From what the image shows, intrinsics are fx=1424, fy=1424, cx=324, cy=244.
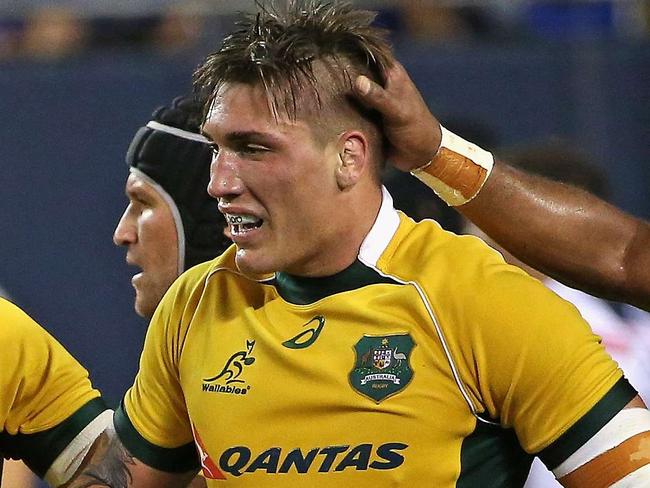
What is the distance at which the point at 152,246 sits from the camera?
2877 mm

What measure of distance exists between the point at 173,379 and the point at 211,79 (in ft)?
1.67

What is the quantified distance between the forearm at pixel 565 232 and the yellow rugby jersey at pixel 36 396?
83cm

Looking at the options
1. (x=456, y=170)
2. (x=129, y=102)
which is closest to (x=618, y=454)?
(x=456, y=170)

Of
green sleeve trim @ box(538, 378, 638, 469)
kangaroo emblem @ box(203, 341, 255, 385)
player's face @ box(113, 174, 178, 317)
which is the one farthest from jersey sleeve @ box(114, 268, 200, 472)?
green sleeve trim @ box(538, 378, 638, 469)

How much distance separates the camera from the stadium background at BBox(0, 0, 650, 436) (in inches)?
208

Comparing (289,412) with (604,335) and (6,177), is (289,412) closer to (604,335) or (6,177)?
(604,335)

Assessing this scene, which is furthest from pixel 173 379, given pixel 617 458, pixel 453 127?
pixel 453 127

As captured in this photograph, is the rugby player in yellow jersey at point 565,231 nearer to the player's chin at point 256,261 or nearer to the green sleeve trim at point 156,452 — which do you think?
the player's chin at point 256,261

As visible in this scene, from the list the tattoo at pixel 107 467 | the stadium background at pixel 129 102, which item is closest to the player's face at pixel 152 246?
the tattoo at pixel 107 467

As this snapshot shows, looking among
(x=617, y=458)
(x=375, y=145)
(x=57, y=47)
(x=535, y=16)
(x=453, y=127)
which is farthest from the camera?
(x=535, y=16)

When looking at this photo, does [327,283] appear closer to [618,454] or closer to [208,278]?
[208,278]

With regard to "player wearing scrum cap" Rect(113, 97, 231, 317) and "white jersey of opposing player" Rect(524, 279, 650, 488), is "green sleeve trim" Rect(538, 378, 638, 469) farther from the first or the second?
"white jersey of opposing player" Rect(524, 279, 650, 488)

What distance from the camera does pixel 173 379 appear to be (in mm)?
2389

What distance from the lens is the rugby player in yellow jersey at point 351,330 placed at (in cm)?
208
